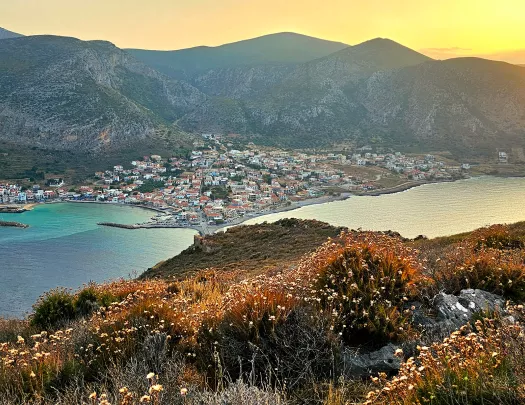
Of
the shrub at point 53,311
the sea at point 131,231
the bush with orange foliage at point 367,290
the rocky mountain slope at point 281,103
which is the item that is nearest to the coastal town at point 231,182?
the sea at point 131,231

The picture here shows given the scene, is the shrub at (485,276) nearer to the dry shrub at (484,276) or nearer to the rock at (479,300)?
the dry shrub at (484,276)

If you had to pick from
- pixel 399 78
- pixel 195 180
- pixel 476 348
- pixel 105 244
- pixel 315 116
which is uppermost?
pixel 399 78

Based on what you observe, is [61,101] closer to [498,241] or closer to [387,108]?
[387,108]

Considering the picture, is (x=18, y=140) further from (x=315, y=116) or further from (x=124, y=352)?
(x=124, y=352)

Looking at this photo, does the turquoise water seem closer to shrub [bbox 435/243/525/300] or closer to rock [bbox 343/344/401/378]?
shrub [bbox 435/243/525/300]

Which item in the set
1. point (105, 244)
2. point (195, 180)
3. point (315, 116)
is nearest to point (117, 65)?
point (315, 116)
